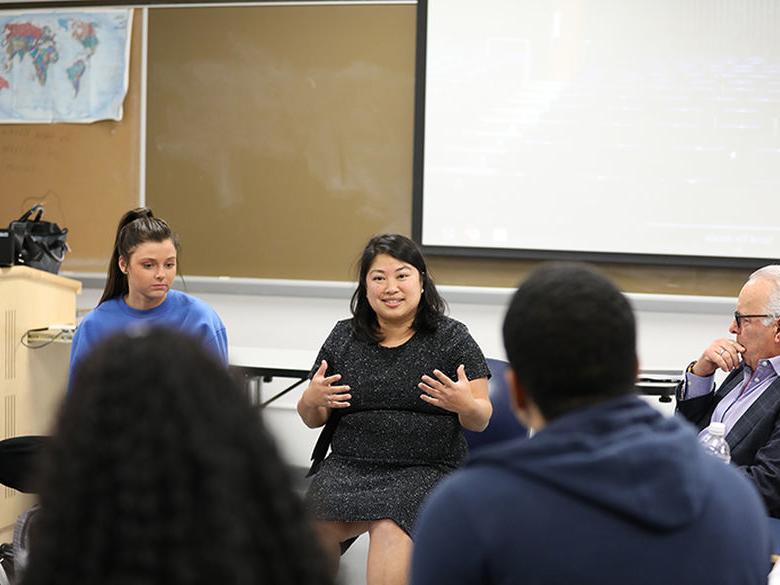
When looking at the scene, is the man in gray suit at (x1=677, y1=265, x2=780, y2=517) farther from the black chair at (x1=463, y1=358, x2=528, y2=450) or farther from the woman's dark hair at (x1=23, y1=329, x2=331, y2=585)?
the woman's dark hair at (x1=23, y1=329, x2=331, y2=585)

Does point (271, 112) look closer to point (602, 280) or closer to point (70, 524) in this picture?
point (602, 280)

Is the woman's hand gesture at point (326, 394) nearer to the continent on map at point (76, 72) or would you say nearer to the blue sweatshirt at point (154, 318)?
the blue sweatshirt at point (154, 318)

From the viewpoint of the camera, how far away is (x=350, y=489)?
8.55 feet

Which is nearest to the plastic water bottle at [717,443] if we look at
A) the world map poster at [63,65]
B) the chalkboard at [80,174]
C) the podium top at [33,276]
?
the podium top at [33,276]

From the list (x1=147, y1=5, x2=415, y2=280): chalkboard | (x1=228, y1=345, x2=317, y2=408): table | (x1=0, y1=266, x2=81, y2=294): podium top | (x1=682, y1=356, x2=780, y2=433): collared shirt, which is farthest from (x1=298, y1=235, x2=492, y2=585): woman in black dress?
(x1=147, y1=5, x2=415, y2=280): chalkboard

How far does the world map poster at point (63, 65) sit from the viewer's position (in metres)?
4.85

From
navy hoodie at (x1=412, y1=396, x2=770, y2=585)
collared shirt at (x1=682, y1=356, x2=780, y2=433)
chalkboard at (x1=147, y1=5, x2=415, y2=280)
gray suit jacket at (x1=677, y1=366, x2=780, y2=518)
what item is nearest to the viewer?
navy hoodie at (x1=412, y1=396, x2=770, y2=585)

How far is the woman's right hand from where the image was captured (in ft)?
8.71

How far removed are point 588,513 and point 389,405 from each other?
1.68m

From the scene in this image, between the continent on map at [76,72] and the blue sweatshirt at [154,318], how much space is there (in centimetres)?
239

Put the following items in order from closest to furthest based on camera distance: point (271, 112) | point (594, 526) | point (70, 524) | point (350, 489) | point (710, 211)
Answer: point (70, 524) → point (594, 526) → point (350, 489) → point (710, 211) → point (271, 112)

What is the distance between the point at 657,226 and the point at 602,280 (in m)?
3.49

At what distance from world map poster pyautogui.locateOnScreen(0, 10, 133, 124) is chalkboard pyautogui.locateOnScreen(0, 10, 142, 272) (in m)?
0.06

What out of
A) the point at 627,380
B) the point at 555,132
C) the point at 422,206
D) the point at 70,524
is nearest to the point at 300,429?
the point at 422,206
